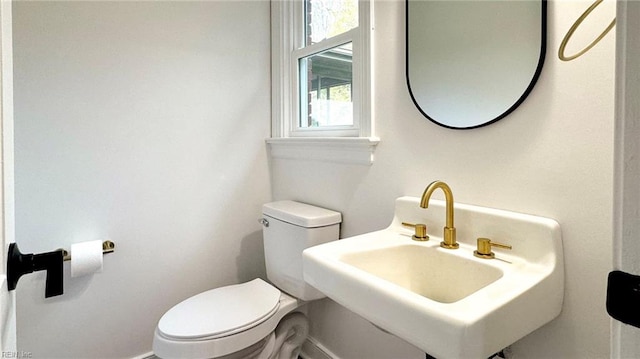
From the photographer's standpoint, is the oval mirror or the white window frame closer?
the oval mirror

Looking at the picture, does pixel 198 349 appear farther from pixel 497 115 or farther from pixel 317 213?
pixel 497 115

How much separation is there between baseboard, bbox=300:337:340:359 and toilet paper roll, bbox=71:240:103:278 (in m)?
1.02

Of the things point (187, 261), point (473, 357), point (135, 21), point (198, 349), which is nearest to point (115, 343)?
point (187, 261)

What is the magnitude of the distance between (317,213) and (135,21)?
1162 mm

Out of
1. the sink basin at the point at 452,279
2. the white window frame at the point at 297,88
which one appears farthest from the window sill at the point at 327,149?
the sink basin at the point at 452,279

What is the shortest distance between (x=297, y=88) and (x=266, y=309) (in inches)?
44.1

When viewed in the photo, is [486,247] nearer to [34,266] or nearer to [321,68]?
[34,266]

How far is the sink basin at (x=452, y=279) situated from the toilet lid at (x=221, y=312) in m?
0.50

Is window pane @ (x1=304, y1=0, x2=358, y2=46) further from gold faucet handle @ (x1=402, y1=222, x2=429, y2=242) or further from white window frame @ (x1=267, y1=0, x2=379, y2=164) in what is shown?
gold faucet handle @ (x1=402, y1=222, x2=429, y2=242)

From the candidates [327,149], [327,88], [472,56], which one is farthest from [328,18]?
[472,56]

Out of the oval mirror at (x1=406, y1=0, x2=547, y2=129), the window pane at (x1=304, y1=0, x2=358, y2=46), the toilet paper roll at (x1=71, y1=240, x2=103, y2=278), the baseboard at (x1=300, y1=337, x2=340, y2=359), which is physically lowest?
the baseboard at (x1=300, y1=337, x2=340, y2=359)

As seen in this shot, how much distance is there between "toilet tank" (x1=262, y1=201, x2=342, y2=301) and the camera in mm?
1373

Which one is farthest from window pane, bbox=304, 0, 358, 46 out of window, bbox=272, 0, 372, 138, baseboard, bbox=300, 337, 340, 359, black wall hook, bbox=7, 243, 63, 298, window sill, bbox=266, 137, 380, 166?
baseboard, bbox=300, 337, 340, 359

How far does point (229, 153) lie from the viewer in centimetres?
172
